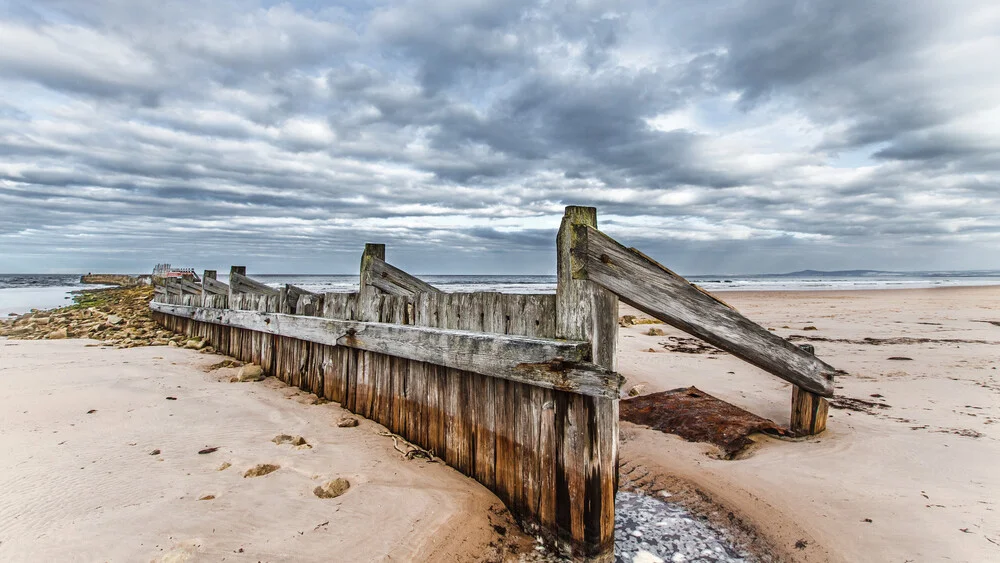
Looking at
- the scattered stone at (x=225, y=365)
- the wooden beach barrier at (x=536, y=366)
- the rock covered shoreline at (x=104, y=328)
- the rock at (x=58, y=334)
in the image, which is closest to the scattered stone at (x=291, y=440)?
the wooden beach barrier at (x=536, y=366)

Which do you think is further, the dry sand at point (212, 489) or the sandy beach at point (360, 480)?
the sandy beach at point (360, 480)

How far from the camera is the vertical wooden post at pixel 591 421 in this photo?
106 inches

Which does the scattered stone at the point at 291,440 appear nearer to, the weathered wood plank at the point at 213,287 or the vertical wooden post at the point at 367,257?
the vertical wooden post at the point at 367,257

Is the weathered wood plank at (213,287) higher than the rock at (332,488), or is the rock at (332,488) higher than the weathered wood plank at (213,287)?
the weathered wood plank at (213,287)

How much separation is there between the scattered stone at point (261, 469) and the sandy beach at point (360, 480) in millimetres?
50

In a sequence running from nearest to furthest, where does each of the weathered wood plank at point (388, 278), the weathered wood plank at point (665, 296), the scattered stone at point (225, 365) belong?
1. the weathered wood plank at point (665, 296)
2. the weathered wood plank at point (388, 278)
3. the scattered stone at point (225, 365)

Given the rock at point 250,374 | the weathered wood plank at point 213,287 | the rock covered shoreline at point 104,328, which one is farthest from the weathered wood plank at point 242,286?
the rock at point 250,374

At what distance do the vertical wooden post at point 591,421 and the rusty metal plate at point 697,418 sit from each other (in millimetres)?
2188

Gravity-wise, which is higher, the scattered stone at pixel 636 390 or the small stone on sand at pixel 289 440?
the small stone on sand at pixel 289 440

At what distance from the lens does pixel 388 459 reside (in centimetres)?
372

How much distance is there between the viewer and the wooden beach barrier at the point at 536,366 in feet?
8.96

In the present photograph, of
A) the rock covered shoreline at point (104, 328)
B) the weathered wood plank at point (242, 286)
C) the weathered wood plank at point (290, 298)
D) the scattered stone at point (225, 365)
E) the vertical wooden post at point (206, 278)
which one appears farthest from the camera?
the rock covered shoreline at point (104, 328)

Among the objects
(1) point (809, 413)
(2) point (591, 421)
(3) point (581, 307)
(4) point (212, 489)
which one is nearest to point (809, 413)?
(1) point (809, 413)

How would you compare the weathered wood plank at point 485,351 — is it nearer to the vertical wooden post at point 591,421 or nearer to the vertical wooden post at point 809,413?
the vertical wooden post at point 591,421
